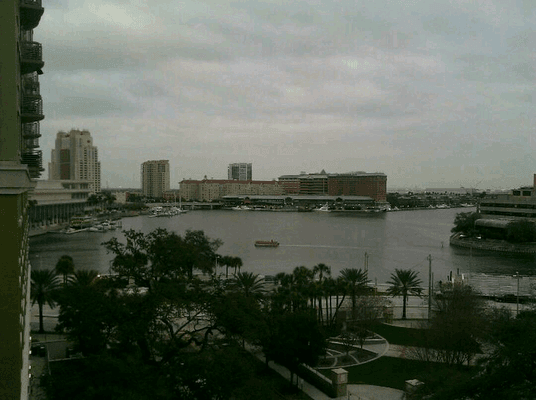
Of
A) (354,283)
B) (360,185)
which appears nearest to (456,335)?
(354,283)

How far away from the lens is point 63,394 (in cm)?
490

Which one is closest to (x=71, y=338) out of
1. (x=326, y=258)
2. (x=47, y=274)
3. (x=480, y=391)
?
(x=47, y=274)

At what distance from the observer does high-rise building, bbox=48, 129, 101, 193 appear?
72812 mm

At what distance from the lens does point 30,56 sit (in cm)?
439

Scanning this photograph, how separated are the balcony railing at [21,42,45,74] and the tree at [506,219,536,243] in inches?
1034

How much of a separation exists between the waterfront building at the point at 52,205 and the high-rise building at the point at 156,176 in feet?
163

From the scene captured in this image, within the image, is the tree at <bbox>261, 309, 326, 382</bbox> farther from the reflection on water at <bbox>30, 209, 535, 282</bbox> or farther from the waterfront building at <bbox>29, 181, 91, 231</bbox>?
the waterfront building at <bbox>29, 181, 91, 231</bbox>

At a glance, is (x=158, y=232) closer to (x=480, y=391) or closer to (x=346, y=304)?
(x=480, y=391)

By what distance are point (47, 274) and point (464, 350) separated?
7973 mm

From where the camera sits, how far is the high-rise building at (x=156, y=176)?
307 ft

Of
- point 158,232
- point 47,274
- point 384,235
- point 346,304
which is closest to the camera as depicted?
point 158,232

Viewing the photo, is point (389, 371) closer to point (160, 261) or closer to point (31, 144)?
point (160, 261)

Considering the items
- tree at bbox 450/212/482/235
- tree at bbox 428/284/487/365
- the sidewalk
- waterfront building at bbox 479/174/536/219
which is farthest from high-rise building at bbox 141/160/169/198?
tree at bbox 428/284/487/365

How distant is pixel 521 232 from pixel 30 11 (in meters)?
26.5
